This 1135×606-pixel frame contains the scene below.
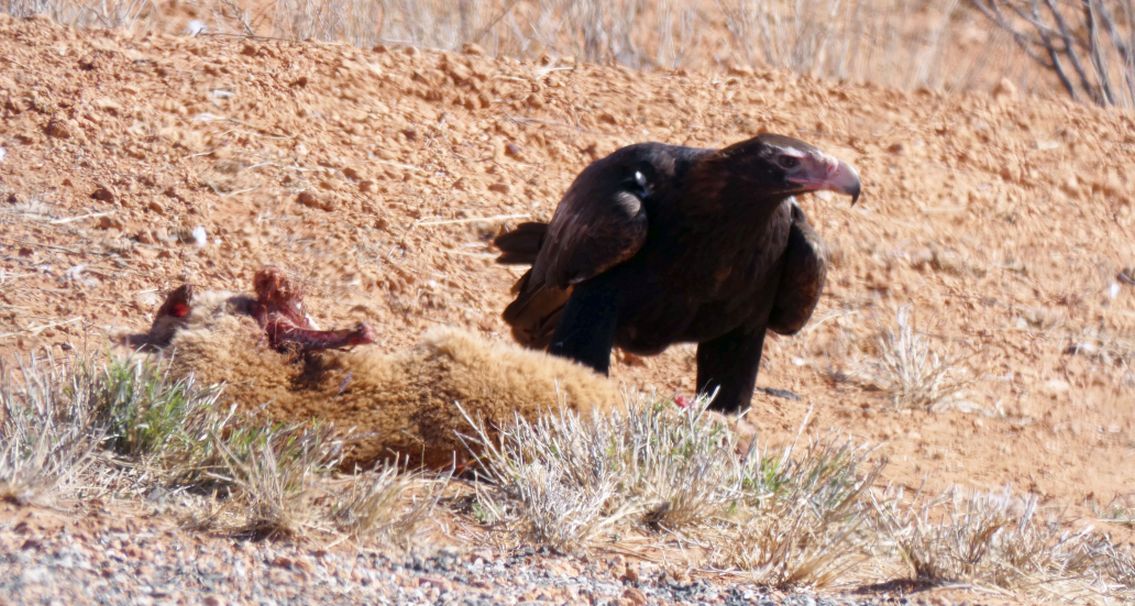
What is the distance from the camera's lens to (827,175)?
6223 mm

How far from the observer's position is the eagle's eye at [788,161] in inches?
249

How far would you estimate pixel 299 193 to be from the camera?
853 cm

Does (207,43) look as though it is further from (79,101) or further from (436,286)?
(436,286)

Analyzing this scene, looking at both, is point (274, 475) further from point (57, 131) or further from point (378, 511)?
point (57, 131)

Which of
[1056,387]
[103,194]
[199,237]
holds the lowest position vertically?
[1056,387]

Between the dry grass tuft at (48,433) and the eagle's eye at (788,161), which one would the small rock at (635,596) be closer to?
the dry grass tuft at (48,433)

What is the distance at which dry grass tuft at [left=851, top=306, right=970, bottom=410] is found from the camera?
8562 millimetres

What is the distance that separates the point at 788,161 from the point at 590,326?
1186 millimetres

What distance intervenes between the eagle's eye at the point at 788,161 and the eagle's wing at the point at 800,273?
2.08 ft

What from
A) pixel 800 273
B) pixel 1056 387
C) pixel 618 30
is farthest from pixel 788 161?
pixel 618 30

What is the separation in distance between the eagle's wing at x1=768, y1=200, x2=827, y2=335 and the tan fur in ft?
7.03

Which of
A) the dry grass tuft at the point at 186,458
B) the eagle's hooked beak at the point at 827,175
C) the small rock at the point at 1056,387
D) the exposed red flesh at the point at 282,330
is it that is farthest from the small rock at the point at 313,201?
the small rock at the point at 1056,387

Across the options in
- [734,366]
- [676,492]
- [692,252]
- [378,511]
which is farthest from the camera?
[734,366]

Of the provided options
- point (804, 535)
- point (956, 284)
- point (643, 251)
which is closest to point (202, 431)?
point (804, 535)
